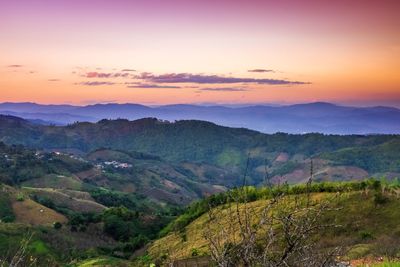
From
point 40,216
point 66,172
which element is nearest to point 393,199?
point 40,216

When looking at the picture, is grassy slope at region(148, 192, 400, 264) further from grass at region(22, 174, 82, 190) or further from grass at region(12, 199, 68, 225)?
grass at region(22, 174, 82, 190)

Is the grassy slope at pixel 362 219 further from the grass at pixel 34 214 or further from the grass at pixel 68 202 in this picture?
the grass at pixel 68 202

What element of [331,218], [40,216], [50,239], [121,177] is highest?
[331,218]

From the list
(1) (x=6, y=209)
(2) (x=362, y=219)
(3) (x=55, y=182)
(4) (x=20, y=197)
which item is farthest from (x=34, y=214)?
(2) (x=362, y=219)

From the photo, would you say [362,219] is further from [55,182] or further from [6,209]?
[55,182]

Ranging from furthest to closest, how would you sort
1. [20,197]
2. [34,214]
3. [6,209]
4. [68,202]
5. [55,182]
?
[55,182], [68,202], [20,197], [6,209], [34,214]

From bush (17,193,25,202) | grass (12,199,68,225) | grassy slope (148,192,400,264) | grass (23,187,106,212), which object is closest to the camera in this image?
grassy slope (148,192,400,264)

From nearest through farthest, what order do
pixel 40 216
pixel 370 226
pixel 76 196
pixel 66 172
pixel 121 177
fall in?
pixel 370 226 → pixel 40 216 → pixel 76 196 → pixel 66 172 → pixel 121 177

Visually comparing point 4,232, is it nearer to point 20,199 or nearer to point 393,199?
point 20,199


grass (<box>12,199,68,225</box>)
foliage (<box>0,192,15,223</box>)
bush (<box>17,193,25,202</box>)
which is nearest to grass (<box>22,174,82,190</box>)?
bush (<box>17,193,25,202</box>)

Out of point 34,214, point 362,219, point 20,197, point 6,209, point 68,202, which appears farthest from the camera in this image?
point 68,202

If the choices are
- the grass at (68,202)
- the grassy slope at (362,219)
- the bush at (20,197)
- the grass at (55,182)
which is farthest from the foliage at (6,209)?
the grassy slope at (362,219)

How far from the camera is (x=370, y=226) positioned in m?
25.5

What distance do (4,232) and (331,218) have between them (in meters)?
45.8
